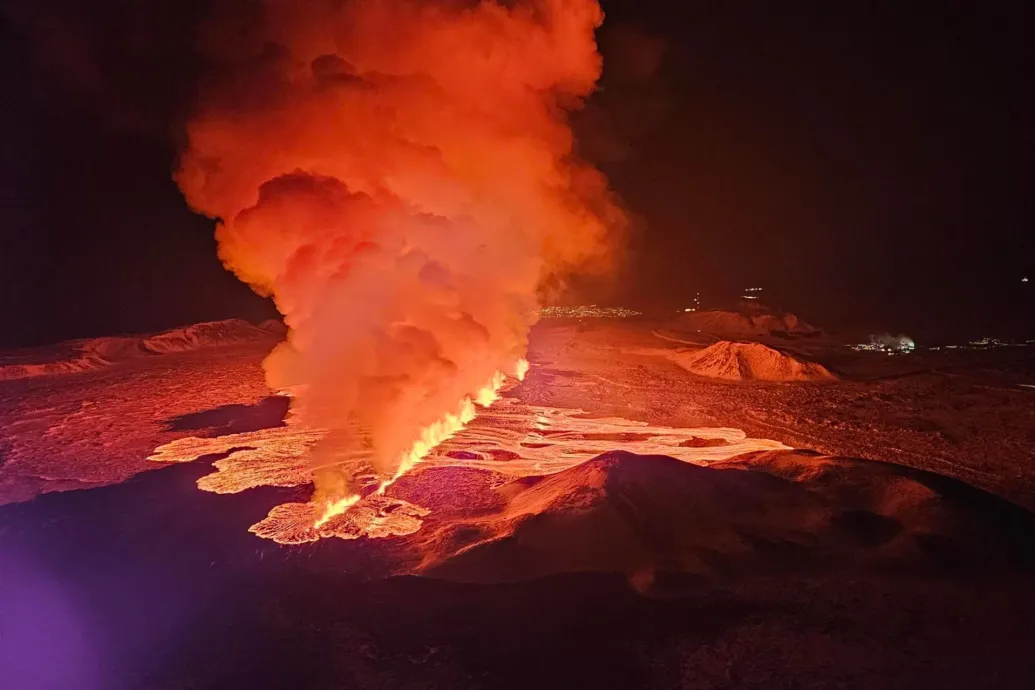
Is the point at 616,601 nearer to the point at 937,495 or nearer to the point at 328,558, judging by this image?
the point at 328,558

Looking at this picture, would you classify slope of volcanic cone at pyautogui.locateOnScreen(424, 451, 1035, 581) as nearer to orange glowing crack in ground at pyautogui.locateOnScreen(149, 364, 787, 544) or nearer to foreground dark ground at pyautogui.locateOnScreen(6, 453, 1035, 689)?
foreground dark ground at pyautogui.locateOnScreen(6, 453, 1035, 689)

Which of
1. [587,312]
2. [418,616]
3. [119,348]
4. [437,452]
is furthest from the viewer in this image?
[587,312]

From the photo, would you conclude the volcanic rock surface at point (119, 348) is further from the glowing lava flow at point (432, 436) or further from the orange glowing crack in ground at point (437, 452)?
the glowing lava flow at point (432, 436)

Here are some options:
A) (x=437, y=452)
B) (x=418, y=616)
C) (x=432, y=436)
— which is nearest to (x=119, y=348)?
(x=432, y=436)

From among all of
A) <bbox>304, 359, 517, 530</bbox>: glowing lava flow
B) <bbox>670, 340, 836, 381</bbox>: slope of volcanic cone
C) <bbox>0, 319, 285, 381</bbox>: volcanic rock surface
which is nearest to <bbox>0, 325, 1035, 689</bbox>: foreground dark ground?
<bbox>304, 359, 517, 530</bbox>: glowing lava flow

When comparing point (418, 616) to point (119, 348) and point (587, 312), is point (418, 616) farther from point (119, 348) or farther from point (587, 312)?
point (587, 312)
